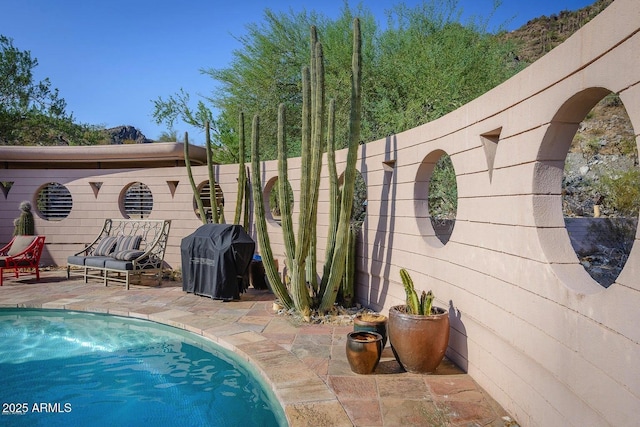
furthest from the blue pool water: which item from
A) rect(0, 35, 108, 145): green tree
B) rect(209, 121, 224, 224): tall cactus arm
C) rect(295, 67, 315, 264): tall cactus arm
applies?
rect(0, 35, 108, 145): green tree

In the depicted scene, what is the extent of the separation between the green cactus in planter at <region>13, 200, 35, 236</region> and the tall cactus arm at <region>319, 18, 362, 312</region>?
6.98m

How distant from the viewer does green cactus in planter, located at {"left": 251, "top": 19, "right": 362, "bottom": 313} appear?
15.7 feet

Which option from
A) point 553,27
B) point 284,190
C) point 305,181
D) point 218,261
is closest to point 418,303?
point 305,181

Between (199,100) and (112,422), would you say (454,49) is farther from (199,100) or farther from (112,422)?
(199,100)

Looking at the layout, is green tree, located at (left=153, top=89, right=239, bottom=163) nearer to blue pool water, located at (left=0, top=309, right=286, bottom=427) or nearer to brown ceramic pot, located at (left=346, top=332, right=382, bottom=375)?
blue pool water, located at (left=0, top=309, right=286, bottom=427)

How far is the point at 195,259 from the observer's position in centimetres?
664

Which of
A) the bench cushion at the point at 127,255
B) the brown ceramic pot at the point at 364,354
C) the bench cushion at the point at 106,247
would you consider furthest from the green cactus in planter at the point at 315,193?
the bench cushion at the point at 106,247

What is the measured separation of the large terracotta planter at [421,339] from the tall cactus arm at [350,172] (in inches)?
63.8

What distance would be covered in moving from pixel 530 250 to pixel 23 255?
8.63 metres

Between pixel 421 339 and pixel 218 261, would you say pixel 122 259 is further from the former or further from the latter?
pixel 421 339

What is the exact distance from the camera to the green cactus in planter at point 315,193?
4.79 metres

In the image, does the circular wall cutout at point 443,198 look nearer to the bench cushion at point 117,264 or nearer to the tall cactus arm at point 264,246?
the tall cactus arm at point 264,246

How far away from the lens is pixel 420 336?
133 inches

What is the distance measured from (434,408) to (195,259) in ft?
15.3
